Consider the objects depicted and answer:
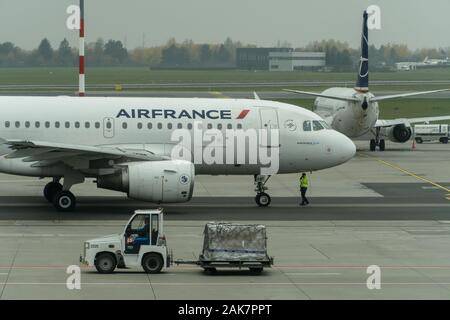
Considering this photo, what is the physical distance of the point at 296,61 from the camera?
160625 millimetres

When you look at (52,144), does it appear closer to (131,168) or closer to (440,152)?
(131,168)

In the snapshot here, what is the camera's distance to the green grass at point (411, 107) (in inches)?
3551

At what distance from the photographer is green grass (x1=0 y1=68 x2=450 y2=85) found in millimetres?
140500

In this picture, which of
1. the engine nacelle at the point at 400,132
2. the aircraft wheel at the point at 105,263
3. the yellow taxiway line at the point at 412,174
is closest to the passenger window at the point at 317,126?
the yellow taxiway line at the point at 412,174

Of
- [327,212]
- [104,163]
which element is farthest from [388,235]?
[104,163]

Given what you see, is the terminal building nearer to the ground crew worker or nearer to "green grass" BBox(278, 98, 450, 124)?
"green grass" BBox(278, 98, 450, 124)

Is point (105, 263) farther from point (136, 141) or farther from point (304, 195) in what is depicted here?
point (304, 195)

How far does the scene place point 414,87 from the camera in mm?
130500

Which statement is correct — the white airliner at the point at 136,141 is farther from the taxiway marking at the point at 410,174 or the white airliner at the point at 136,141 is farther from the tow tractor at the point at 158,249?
the tow tractor at the point at 158,249

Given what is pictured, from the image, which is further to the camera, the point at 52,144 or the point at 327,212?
the point at 327,212

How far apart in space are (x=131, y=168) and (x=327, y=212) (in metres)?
7.75

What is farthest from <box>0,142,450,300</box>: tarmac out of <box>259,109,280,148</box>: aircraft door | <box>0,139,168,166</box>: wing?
<box>259,109,280,148</box>: aircraft door

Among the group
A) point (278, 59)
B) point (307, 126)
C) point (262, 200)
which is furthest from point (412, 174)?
point (278, 59)

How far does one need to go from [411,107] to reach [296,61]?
62779 mm
